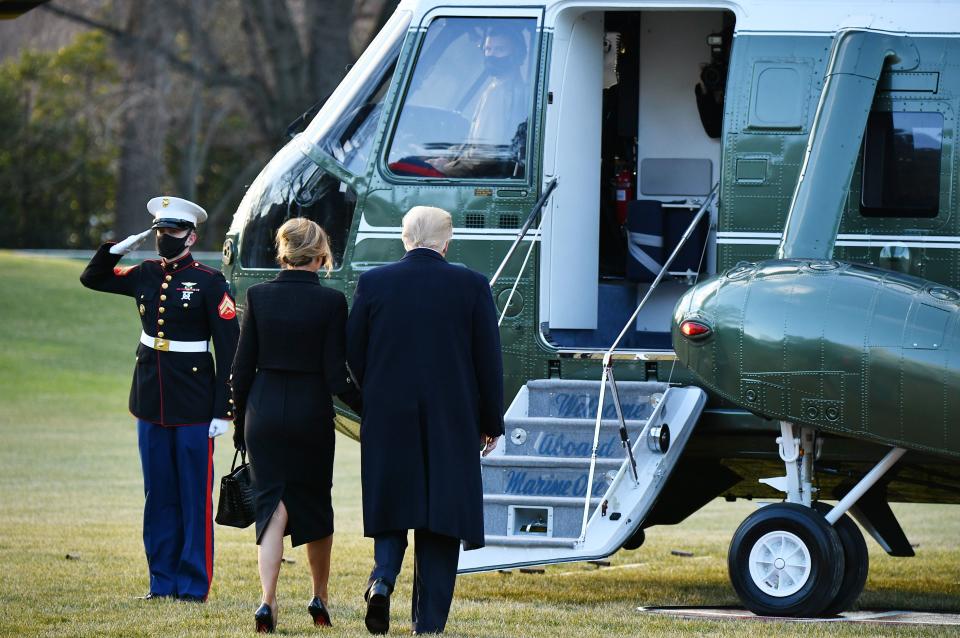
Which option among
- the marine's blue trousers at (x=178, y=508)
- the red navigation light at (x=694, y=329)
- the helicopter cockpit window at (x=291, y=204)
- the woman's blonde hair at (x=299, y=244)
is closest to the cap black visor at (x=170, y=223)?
the marine's blue trousers at (x=178, y=508)

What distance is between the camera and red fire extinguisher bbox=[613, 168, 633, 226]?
893cm

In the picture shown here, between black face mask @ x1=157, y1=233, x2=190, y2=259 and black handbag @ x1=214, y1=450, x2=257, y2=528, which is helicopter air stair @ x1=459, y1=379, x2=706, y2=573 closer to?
black handbag @ x1=214, y1=450, x2=257, y2=528

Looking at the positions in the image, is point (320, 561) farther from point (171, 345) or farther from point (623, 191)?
point (623, 191)

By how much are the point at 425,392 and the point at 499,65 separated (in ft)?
9.37

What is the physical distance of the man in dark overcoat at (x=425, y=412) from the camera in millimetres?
6016

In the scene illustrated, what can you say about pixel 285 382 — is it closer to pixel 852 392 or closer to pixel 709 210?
pixel 852 392

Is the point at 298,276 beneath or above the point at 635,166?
beneath

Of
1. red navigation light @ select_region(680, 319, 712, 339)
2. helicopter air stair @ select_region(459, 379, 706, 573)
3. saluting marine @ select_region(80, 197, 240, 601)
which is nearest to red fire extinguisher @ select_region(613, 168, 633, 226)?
helicopter air stair @ select_region(459, 379, 706, 573)

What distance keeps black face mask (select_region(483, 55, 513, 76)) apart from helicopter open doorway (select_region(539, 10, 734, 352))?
33cm

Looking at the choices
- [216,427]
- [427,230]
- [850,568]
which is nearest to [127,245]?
[216,427]

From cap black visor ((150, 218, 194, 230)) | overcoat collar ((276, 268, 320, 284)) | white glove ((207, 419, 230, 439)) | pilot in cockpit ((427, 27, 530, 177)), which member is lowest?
white glove ((207, 419, 230, 439))

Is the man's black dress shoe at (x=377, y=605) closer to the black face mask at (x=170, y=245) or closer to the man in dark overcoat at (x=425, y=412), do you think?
the man in dark overcoat at (x=425, y=412)

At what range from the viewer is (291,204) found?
8.62 meters

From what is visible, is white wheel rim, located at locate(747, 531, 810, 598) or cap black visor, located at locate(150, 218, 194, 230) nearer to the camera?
white wheel rim, located at locate(747, 531, 810, 598)
